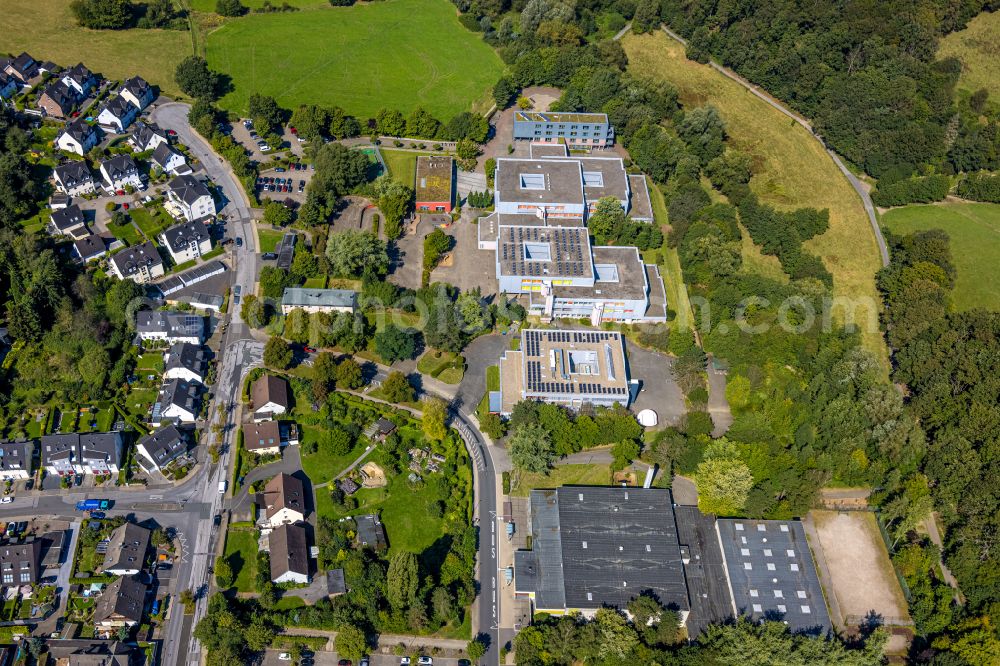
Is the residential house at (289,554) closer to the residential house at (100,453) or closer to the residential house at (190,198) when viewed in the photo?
the residential house at (100,453)

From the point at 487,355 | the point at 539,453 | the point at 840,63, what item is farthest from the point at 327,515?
the point at 840,63

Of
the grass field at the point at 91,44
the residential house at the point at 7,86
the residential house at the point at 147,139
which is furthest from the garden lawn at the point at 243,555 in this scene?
the residential house at the point at 7,86

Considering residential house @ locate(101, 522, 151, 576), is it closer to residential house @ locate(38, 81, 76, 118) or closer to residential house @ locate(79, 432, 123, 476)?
residential house @ locate(79, 432, 123, 476)

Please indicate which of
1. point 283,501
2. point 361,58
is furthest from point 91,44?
point 283,501

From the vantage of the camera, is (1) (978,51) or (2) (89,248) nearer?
(2) (89,248)

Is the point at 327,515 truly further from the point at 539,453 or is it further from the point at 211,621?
the point at 539,453

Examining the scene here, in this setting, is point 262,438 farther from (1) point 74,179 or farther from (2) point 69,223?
(1) point 74,179
